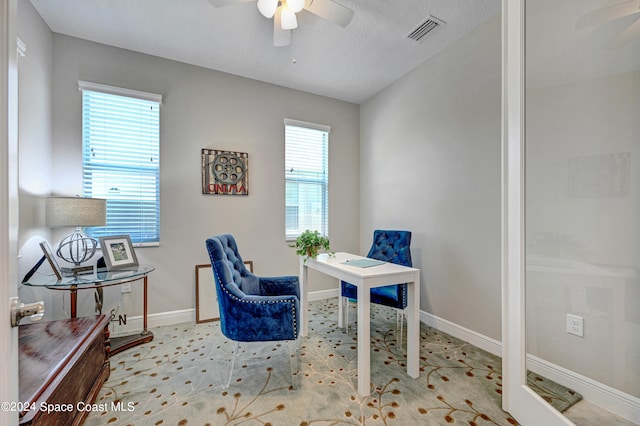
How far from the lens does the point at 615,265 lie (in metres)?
1.29

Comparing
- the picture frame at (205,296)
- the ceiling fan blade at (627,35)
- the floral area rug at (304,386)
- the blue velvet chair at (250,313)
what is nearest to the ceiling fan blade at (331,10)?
the ceiling fan blade at (627,35)

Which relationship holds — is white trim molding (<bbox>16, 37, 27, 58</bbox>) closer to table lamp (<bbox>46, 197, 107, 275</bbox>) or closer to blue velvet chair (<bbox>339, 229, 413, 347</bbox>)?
table lamp (<bbox>46, 197, 107, 275</bbox>)

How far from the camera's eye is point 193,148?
10.0 ft

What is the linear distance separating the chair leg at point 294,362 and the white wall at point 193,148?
3.82 ft

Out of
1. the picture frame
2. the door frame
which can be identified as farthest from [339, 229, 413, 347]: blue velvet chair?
the picture frame

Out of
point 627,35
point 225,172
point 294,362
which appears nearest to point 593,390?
point 627,35

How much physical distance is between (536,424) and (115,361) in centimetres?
293

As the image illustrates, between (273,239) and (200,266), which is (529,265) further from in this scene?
(200,266)

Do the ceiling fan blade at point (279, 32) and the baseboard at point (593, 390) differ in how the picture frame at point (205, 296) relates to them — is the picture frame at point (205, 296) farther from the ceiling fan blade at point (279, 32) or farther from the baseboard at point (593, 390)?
the baseboard at point (593, 390)

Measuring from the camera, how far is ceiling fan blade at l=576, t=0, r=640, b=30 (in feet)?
3.92

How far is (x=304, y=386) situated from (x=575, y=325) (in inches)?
64.4

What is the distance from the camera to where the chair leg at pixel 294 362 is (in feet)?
6.28

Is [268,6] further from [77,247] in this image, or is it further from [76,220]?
[77,247]

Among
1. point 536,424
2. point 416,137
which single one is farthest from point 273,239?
point 536,424
